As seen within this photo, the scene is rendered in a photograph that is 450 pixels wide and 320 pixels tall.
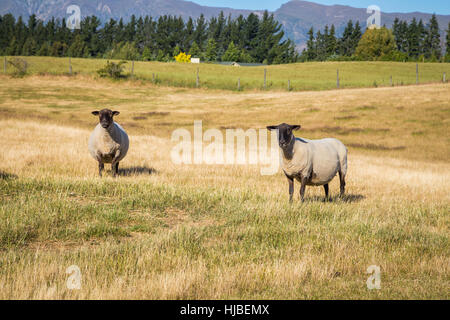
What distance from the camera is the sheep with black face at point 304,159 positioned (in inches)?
452

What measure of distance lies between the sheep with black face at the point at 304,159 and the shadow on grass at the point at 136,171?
6.02 meters

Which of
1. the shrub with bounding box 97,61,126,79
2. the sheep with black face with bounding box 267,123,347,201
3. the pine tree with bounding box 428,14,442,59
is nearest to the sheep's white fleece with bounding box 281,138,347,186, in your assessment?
the sheep with black face with bounding box 267,123,347,201

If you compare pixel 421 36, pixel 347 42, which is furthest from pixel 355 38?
pixel 421 36

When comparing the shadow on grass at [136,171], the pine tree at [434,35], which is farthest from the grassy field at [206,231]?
the pine tree at [434,35]

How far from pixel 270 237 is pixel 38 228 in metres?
4.28

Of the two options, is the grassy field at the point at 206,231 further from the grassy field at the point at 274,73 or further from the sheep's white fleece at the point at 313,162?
the grassy field at the point at 274,73

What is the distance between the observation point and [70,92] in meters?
57.0

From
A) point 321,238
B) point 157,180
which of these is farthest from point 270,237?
point 157,180

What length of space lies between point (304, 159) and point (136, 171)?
7170 millimetres

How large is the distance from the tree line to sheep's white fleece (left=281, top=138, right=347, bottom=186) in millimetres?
119787

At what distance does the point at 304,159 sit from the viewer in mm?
11742

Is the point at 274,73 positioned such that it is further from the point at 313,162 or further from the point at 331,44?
the point at 313,162

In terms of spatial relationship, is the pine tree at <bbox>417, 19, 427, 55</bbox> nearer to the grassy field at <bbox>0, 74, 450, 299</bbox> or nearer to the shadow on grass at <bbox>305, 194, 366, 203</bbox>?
the grassy field at <bbox>0, 74, 450, 299</bbox>

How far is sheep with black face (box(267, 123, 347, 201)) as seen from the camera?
1148 cm
